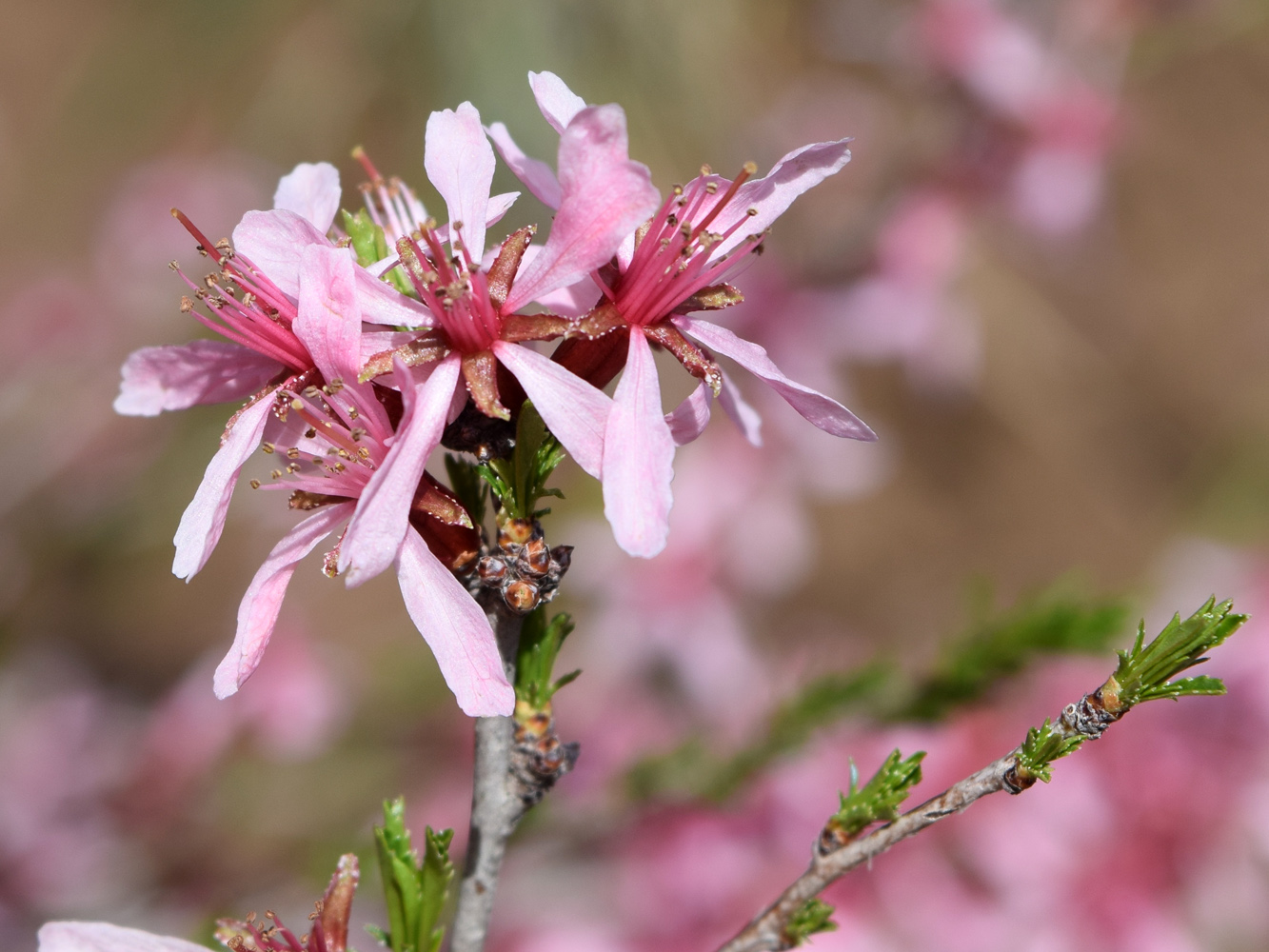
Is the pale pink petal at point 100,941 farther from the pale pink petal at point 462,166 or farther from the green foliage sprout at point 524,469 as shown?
the pale pink petal at point 462,166

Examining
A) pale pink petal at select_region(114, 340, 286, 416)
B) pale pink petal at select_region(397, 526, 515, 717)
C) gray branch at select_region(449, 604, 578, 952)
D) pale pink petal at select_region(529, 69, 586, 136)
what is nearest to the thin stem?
gray branch at select_region(449, 604, 578, 952)

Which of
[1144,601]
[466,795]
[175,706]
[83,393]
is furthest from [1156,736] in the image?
[83,393]

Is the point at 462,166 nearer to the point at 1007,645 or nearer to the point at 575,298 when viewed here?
the point at 575,298

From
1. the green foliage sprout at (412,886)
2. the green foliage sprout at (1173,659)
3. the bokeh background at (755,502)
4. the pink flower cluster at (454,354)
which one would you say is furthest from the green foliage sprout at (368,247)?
the bokeh background at (755,502)

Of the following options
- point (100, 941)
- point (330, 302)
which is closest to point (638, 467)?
point (330, 302)

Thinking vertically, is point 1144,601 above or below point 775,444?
below

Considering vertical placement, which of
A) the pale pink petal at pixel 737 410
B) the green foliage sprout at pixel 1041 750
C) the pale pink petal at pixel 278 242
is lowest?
the green foliage sprout at pixel 1041 750

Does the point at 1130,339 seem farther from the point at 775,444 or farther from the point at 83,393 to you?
the point at 83,393
